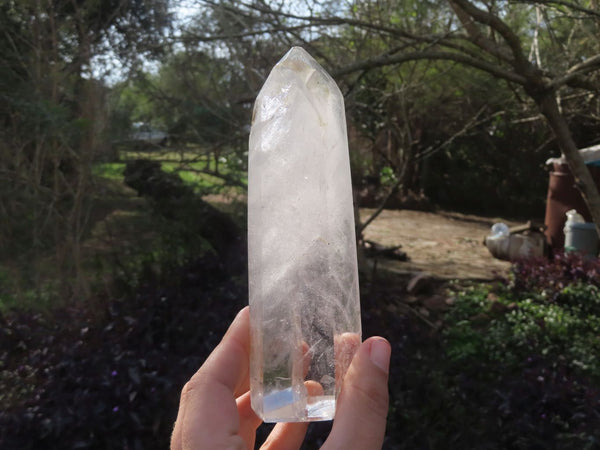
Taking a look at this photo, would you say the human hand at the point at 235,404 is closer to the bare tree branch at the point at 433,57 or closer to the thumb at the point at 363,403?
the thumb at the point at 363,403

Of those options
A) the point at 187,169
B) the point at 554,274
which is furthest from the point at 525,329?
the point at 187,169

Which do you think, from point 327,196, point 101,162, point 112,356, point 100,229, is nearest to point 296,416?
point 327,196

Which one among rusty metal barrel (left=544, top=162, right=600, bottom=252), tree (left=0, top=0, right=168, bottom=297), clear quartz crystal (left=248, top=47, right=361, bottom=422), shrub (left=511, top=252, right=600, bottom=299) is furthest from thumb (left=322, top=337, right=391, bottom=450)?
rusty metal barrel (left=544, top=162, right=600, bottom=252)

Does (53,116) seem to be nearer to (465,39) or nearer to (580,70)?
(465,39)

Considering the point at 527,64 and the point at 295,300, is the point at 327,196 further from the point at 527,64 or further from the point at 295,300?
the point at 527,64

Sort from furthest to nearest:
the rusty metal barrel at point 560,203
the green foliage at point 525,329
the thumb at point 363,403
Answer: the rusty metal barrel at point 560,203
the green foliage at point 525,329
the thumb at point 363,403

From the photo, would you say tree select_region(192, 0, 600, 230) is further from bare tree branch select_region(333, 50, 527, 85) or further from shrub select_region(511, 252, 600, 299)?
shrub select_region(511, 252, 600, 299)

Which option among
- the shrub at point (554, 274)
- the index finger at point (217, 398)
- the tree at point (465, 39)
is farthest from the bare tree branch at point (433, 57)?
the shrub at point (554, 274)
